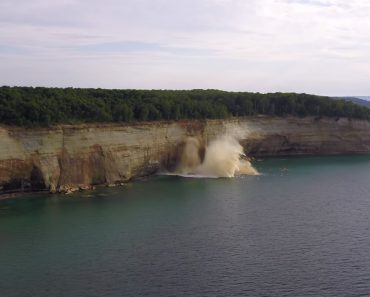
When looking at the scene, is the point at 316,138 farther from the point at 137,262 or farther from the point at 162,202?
the point at 137,262

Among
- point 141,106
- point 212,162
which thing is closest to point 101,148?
point 141,106

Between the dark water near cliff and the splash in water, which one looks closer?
the dark water near cliff

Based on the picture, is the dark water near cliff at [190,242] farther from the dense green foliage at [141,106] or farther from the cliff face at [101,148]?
the dense green foliage at [141,106]

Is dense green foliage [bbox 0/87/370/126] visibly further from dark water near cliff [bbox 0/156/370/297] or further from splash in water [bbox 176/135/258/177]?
dark water near cliff [bbox 0/156/370/297]

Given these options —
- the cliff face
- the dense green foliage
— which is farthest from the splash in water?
the dense green foliage

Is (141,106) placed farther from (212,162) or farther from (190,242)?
(190,242)

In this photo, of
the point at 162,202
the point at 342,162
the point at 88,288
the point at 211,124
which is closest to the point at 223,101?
the point at 211,124
